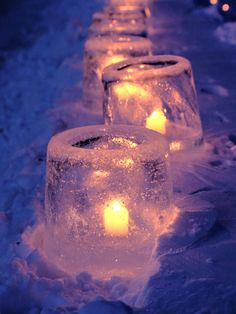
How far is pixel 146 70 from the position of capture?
3.47 metres

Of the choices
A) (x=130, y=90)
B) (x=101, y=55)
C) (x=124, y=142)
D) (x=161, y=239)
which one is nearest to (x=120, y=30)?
(x=101, y=55)

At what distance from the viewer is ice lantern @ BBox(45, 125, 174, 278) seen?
230 cm

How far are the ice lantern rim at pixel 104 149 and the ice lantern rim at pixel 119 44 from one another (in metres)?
2.05

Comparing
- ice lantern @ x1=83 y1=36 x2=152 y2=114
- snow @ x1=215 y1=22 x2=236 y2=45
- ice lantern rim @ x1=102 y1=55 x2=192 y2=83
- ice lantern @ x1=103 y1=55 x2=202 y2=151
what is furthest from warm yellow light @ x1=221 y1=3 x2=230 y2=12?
ice lantern @ x1=103 y1=55 x2=202 y2=151

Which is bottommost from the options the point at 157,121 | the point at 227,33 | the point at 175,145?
the point at 227,33

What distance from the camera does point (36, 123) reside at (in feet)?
15.1

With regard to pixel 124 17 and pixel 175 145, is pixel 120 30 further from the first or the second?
pixel 175 145

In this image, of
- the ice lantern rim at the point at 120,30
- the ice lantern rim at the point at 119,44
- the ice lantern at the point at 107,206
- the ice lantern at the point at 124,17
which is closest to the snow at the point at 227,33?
the ice lantern at the point at 124,17

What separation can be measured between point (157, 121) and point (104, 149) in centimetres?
103

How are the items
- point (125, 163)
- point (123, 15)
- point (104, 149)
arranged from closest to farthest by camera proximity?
point (125, 163) < point (104, 149) < point (123, 15)

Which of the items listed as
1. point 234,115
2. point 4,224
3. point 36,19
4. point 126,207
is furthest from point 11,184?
point 36,19

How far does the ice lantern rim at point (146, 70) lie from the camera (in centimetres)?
338

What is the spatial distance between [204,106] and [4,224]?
1.93 m

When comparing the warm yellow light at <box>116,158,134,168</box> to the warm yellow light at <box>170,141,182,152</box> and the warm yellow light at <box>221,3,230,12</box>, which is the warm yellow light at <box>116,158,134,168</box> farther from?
the warm yellow light at <box>221,3,230,12</box>
